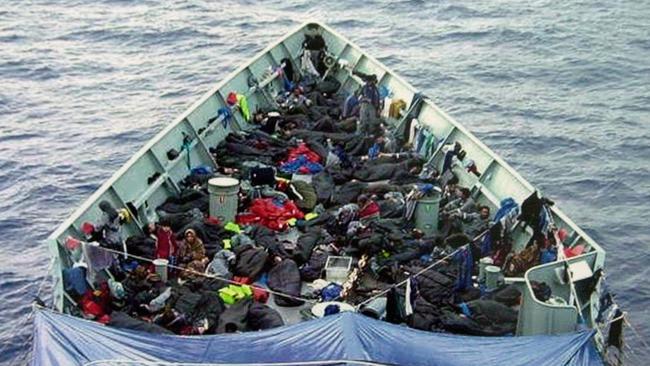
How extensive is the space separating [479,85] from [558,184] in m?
12.3

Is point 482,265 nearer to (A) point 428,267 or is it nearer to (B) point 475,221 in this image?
(A) point 428,267

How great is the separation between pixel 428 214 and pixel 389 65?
90.8ft

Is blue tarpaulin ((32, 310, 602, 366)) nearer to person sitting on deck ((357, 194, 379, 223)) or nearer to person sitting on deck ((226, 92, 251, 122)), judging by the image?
person sitting on deck ((357, 194, 379, 223))

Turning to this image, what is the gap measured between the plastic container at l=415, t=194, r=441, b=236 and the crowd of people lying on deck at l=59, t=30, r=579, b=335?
8 cm

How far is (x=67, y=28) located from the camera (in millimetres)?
54656


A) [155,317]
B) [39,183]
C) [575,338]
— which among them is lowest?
[39,183]

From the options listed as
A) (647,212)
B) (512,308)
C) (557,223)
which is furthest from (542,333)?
(647,212)

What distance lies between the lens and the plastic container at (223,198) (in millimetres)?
22141

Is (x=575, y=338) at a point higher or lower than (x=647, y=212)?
higher

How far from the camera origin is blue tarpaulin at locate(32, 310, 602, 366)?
1377cm

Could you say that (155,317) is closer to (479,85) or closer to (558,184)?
(558,184)

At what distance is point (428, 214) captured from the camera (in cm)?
2200

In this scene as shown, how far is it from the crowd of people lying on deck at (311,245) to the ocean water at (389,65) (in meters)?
5.48

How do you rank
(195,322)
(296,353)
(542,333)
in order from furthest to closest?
(195,322) → (542,333) → (296,353)
